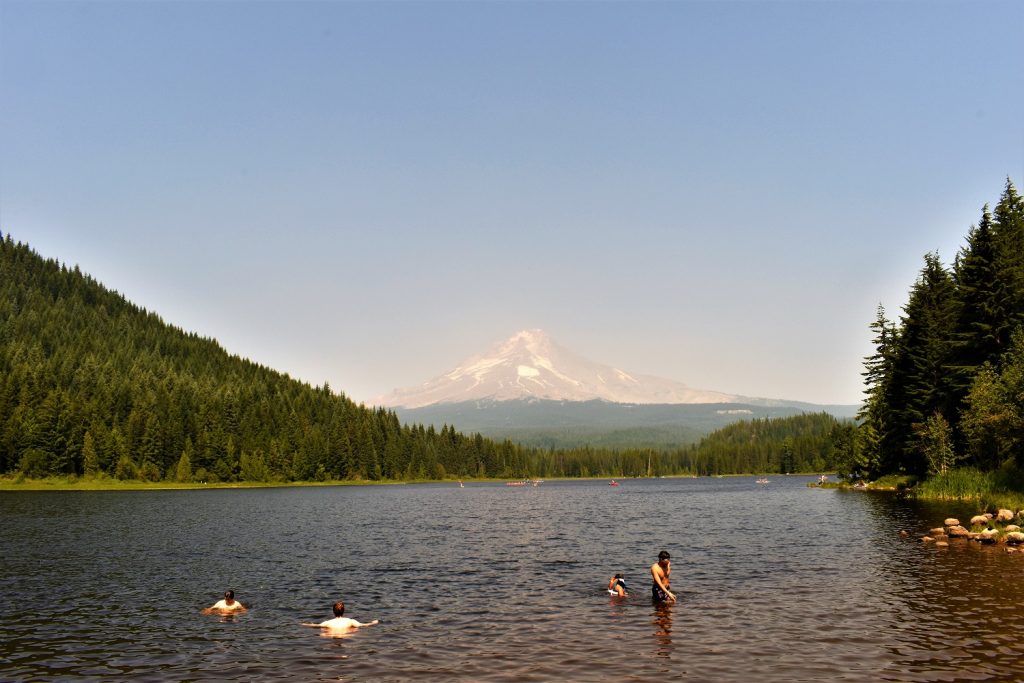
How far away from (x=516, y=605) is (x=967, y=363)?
6989 centimetres

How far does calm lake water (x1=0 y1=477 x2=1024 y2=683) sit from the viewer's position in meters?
26.1

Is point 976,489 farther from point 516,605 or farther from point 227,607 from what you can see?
point 227,607

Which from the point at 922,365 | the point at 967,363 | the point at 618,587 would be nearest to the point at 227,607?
the point at 618,587

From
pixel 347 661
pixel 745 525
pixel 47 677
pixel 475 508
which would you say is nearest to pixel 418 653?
pixel 347 661

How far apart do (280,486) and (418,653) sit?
588ft

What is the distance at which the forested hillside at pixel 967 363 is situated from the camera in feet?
227

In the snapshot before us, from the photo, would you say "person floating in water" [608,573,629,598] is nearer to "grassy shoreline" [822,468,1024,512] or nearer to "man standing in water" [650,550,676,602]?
"man standing in water" [650,550,676,602]

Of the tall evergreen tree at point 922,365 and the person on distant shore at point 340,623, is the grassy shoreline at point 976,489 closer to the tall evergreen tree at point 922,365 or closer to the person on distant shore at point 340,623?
the tall evergreen tree at point 922,365

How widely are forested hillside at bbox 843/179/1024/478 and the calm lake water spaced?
36.9ft

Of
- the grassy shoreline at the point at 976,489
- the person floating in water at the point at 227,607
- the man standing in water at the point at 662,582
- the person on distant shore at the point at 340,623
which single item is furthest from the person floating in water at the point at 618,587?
the grassy shoreline at the point at 976,489

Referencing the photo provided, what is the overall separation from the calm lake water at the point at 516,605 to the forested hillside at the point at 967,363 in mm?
11244

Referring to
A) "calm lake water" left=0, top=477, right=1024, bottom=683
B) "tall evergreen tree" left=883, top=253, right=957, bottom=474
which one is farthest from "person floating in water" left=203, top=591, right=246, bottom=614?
"tall evergreen tree" left=883, top=253, right=957, bottom=474

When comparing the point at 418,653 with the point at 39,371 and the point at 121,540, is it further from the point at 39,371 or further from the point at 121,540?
the point at 39,371

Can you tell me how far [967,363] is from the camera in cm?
8400
